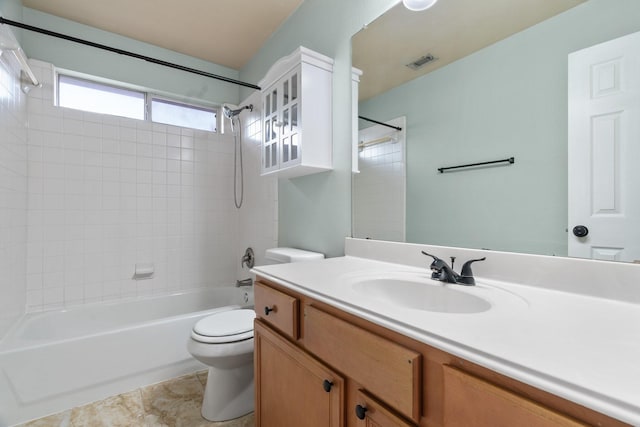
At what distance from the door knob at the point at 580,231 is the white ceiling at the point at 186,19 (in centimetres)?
202

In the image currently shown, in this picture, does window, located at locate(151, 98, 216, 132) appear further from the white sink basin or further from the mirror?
the white sink basin

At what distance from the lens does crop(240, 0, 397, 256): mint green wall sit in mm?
1586

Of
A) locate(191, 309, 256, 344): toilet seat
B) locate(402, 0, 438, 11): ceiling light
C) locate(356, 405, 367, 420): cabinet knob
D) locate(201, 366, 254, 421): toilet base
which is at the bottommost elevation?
locate(201, 366, 254, 421): toilet base

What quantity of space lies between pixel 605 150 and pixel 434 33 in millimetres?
781

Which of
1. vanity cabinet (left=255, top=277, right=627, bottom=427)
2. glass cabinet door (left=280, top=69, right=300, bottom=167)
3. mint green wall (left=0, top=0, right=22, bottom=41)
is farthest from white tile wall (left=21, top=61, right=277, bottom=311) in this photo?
vanity cabinet (left=255, top=277, right=627, bottom=427)

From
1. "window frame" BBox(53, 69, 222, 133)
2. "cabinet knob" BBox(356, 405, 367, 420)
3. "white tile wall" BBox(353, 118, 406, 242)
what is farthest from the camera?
"window frame" BBox(53, 69, 222, 133)

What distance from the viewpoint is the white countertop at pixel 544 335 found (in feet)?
1.26

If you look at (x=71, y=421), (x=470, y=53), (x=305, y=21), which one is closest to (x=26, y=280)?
(x=71, y=421)

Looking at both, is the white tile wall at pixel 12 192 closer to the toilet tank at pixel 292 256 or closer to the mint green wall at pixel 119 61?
the mint green wall at pixel 119 61

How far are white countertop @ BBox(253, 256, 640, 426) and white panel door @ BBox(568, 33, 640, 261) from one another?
0.57ft

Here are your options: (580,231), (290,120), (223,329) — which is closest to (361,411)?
(580,231)

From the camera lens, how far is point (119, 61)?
2316 mm

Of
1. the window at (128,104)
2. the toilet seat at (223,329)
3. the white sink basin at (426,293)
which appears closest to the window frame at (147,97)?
the window at (128,104)

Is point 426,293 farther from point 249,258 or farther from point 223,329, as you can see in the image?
point 249,258
